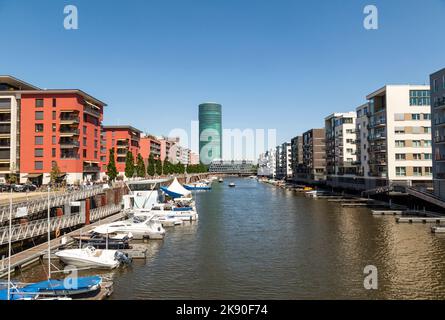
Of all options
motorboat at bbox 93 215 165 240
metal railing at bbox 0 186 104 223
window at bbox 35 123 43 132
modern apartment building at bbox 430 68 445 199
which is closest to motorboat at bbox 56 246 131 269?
metal railing at bbox 0 186 104 223

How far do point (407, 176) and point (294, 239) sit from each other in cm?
5364

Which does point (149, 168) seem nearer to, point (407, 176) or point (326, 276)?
point (407, 176)

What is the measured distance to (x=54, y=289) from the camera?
24.5m

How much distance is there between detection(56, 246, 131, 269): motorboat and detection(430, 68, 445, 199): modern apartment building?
192ft

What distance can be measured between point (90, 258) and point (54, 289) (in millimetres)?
9493

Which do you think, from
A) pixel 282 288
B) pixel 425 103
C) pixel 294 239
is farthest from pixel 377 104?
pixel 282 288

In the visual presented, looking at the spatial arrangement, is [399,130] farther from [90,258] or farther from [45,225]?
[45,225]

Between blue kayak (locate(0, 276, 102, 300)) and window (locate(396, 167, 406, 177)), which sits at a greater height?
window (locate(396, 167, 406, 177))

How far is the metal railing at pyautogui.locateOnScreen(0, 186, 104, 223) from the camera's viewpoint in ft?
125

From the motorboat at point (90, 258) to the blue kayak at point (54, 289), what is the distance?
24.2 feet

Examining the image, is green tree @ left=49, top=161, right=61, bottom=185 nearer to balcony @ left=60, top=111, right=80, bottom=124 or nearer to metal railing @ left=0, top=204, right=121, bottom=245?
balcony @ left=60, top=111, right=80, bottom=124
